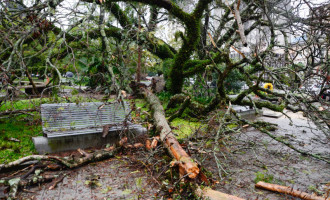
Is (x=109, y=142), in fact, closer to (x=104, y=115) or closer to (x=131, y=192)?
(x=104, y=115)

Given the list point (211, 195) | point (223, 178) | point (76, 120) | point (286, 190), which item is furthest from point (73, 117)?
point (286, 190)

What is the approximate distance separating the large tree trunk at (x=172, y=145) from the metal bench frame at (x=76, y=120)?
64 cm

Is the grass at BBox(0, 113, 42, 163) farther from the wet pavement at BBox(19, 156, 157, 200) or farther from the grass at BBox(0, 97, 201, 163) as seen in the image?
the wet pavement at BBox(19, 156, 157, 200)

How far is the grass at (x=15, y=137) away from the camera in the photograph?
187 inches

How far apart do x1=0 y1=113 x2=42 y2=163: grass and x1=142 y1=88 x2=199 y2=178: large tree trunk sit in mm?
2535

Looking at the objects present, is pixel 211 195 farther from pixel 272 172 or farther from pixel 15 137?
pixel 15 137

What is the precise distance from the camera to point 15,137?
5496 millimetres

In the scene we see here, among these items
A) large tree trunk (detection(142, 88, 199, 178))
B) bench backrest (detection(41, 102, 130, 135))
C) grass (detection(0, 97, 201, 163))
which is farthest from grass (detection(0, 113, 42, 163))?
large tree trunk (detection(142, 88, 199, 178))

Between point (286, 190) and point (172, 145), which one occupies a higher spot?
point (172, 145)

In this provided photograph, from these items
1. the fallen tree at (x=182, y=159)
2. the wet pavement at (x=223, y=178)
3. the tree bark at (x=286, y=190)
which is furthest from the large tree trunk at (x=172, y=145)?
the tree bark at (x=286, y=190)

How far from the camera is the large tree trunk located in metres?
3.45

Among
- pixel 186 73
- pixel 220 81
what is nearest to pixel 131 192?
pixel 220 81

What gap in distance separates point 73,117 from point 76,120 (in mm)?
117

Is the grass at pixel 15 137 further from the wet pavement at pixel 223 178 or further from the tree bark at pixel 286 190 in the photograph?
the tree bark at pixel 286 190
